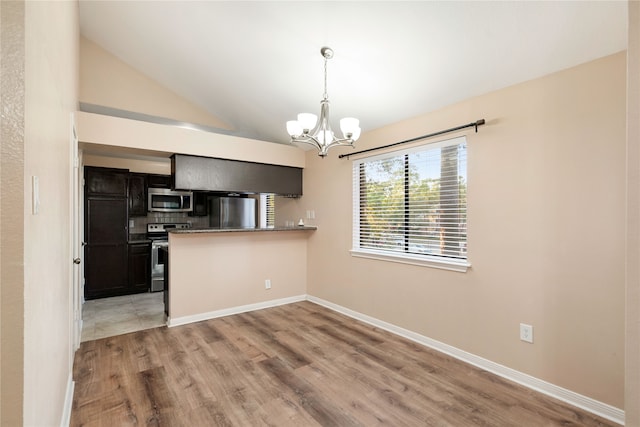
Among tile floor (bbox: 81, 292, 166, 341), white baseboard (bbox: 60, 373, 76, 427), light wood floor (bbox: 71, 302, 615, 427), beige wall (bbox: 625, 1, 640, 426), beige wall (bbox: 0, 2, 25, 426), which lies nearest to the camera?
Answer: beige wall (bbox: 0, 2, 25, 426)

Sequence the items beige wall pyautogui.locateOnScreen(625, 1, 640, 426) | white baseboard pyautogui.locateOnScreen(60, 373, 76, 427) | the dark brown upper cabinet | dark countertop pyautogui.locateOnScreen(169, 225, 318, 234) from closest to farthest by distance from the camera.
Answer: beige wall pyautogui.locateOnScreen(625, 1, 640, 426), white baseboard pyautogui.locateOnScreen(60, 373, 76, 427), dark countertop pyautogui.locateOnScreen(169, 225, 318, 234), the dark brown upper cabinet

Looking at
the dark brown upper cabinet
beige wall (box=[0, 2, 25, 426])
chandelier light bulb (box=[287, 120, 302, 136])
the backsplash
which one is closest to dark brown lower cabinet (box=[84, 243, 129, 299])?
the backsplash

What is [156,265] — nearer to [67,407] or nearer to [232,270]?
[232,270]

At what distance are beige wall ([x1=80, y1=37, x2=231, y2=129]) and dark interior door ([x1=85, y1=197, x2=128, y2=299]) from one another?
1.68 metres

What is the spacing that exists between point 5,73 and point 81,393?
2.42 meters

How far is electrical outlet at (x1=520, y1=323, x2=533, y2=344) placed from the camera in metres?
2.36

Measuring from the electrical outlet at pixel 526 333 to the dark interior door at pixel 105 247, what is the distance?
17.8ft

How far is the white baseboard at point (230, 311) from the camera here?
12.0 feet

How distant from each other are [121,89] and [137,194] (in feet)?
6.65

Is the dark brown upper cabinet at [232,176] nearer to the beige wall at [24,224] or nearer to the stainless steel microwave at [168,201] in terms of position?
the stainless steel microwave at [168,201]

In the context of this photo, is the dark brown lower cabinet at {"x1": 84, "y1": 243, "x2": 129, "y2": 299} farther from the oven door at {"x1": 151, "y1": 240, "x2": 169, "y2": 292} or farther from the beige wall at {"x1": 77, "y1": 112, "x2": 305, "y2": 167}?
the beige wall at {"x1": 77, "y1": 112, "x2": 305, "y2": 167}

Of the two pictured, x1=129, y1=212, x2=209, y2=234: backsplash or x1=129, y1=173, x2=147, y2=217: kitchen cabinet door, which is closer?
x1=129, y1=173, x2=147, y2=217: kitchen cabinet door

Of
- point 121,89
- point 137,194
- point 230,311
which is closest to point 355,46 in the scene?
point 121,89

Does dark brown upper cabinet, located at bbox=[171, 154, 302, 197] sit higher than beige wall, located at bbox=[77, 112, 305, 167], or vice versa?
beige wall, located at bbox=[77, 112, 305, 167]
